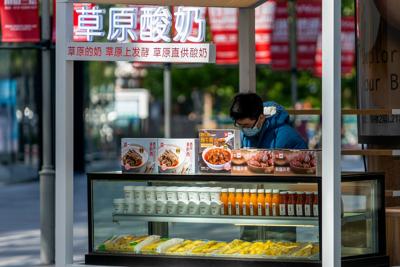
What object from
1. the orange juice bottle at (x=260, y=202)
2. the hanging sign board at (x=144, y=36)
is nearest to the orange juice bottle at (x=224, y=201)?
the orange juice bottle at (x=260, y=202)

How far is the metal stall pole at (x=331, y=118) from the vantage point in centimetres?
911

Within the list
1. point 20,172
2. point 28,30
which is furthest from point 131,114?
point 28,30

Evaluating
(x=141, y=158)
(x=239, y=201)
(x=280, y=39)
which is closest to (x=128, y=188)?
(x=141, y=158)

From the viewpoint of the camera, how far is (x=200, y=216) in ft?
33.0

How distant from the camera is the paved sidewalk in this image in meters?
14.4

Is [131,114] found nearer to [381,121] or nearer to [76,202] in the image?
[76,202]

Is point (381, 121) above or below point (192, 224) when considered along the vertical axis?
above

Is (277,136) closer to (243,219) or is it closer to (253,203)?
(253,203)

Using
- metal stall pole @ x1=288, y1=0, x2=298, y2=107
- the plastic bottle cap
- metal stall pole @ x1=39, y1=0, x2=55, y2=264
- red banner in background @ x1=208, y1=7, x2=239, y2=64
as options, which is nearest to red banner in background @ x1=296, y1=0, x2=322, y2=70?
metal stall pole @ x1=288, y1=0, x2=298, y2=107

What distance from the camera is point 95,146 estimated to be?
45312mm

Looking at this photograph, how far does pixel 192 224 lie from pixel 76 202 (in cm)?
1384

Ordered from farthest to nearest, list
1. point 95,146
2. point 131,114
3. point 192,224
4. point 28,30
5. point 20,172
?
point 131,114, point 95,146, point 20,172, point 28,30, point 192,224

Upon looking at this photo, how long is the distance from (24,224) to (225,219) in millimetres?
9728

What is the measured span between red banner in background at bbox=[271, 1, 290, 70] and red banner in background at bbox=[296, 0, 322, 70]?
1.46 feet
